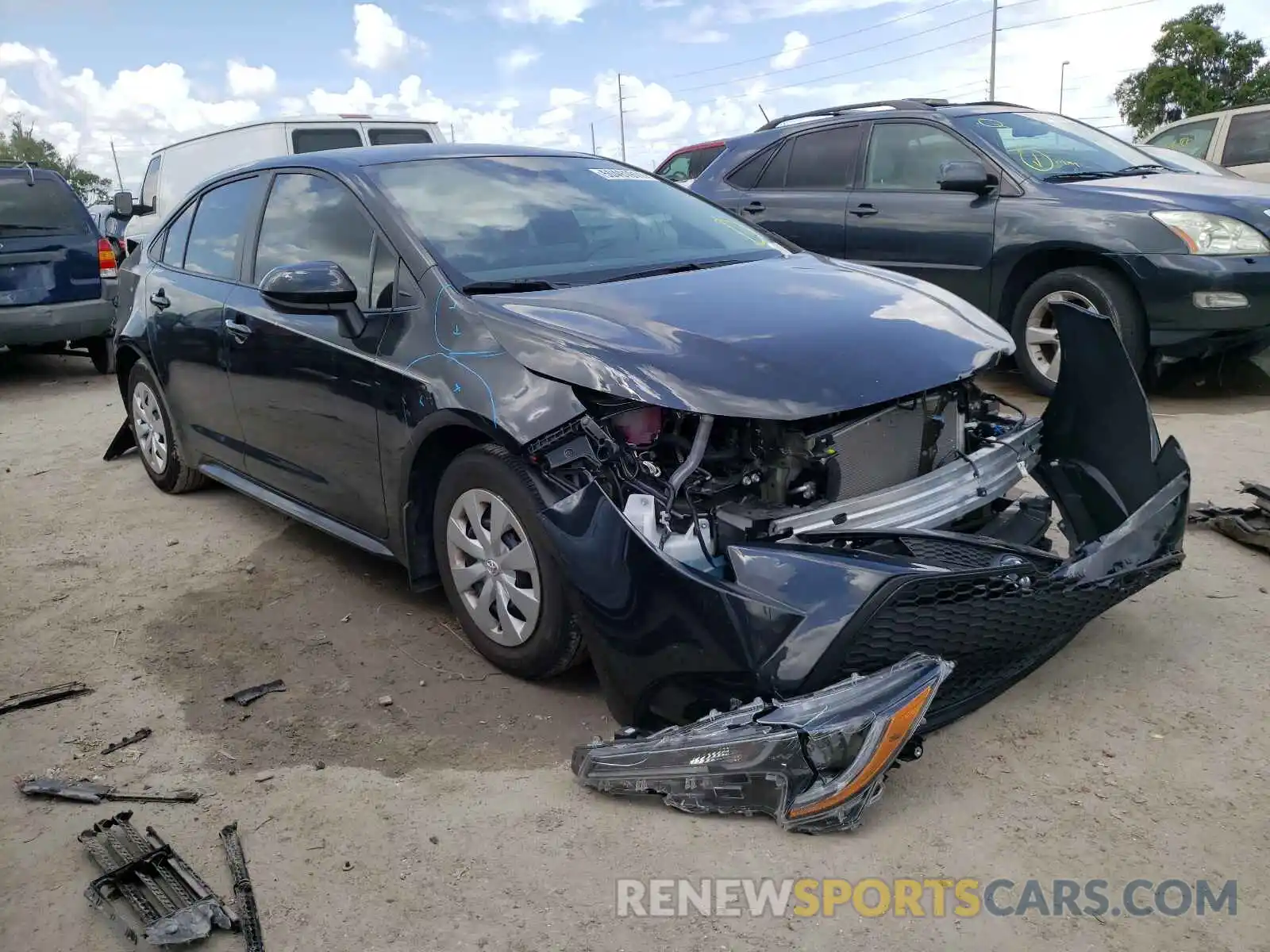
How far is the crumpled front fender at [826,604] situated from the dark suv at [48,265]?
327 inches

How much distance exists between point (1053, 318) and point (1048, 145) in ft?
5.55

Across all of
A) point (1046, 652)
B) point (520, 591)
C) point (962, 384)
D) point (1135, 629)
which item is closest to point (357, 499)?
point (520, 591)

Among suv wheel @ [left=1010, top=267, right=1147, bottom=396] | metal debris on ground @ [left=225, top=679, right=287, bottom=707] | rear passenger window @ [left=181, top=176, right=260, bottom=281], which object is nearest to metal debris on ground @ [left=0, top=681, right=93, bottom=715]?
metal debris on ground @ [left=225, top=679, right=287, bottom=707]

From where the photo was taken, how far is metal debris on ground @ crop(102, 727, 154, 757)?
3.28 meters

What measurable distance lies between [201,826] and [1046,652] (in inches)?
93.6

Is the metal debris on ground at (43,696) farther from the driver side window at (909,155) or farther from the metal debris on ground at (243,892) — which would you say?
the driver side window at (909,155)

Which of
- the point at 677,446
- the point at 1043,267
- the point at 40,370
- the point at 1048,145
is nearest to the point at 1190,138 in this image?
the point at 1048,145

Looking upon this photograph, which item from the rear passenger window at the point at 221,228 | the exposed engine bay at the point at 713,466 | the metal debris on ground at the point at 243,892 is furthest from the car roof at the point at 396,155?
the metal debris on ground at the point at 243,892

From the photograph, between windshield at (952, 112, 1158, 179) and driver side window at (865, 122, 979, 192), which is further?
driver side window at (865, 122, 979, 192)

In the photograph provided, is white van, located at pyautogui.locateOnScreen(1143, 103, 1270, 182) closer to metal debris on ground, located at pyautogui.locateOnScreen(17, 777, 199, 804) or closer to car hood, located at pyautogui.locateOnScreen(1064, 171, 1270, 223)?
car hood, located at pyautogui.locateOnScreen(1064, 171, 1270, 223)

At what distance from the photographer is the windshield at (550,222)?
371 cm

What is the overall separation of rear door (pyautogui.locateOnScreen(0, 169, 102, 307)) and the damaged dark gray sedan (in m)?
6.16

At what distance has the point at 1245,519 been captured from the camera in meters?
4.35

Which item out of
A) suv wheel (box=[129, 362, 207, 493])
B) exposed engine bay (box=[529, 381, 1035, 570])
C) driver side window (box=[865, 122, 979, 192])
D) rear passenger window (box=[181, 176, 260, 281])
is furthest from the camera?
driver side window (box=[865, 122, 979, 192])
